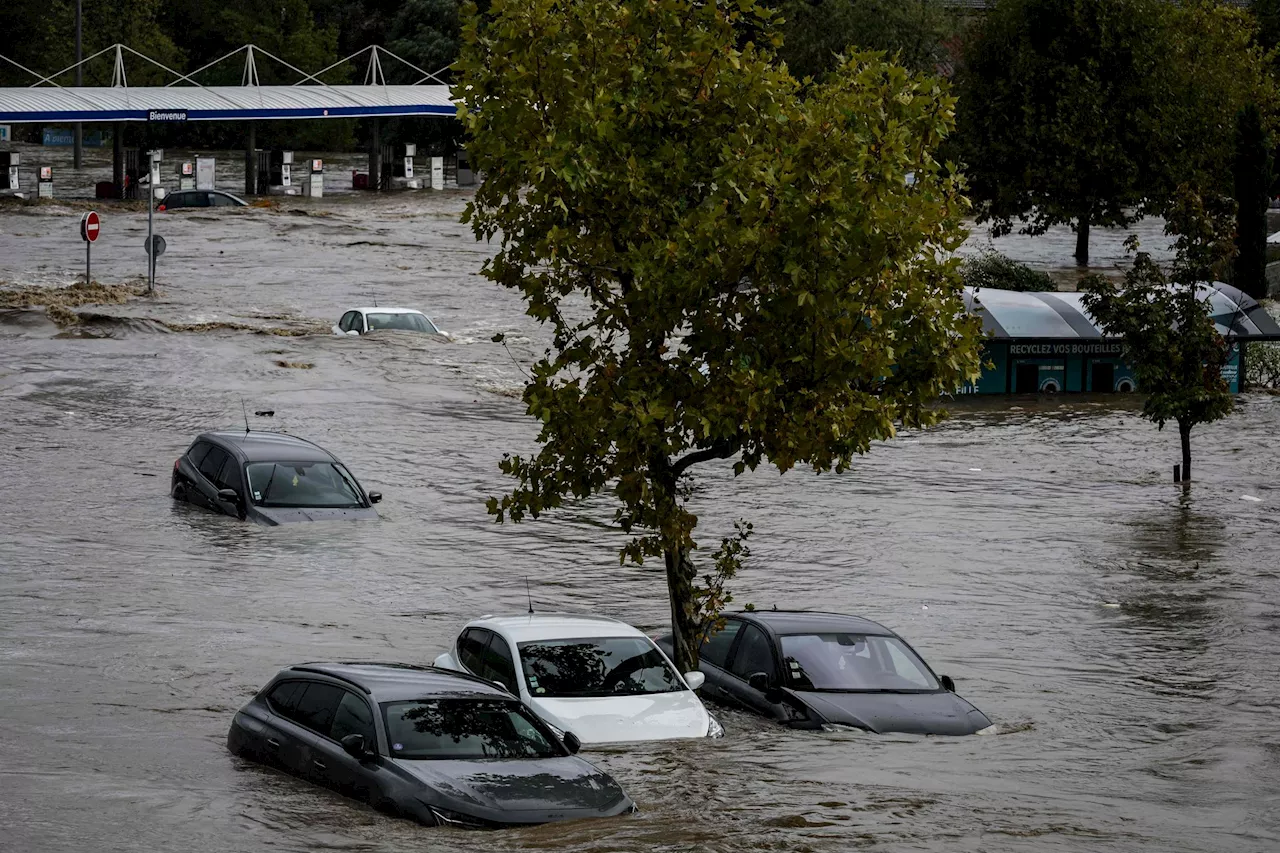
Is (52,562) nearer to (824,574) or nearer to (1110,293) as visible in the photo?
(824,574)

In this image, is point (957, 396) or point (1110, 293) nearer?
point (1110, 293)

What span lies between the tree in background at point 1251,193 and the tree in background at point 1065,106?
286 centimetres

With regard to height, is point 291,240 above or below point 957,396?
above

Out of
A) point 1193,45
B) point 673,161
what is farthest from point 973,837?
point 1193,45

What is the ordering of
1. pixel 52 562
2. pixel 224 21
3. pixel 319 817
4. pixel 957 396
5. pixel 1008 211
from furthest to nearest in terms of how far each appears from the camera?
pixel 224 21 < pixel 1008 211 < pixel 957 396 < pixel 52 562 < pixel 319 817

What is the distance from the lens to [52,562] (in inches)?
861

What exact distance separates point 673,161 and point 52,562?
11145 millimetres

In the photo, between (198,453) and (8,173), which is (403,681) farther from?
(8,173)

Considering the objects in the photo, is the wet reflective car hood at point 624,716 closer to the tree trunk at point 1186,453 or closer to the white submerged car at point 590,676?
the white submerged car at point 590,676

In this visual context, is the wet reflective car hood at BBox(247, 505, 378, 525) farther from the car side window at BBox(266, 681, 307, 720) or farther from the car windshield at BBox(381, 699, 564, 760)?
the car windshield at BBox(381, 699, 564, 760)

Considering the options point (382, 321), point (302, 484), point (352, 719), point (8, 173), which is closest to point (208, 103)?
point (8, 173)

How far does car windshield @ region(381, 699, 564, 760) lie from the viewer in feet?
37.2

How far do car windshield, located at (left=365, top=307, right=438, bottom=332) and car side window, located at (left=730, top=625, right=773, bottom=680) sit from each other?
1114 inches

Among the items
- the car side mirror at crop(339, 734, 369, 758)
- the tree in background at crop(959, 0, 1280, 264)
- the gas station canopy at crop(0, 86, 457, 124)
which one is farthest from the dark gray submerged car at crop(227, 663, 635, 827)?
the gas station canopy at crop(0, 86, 457, 124)
